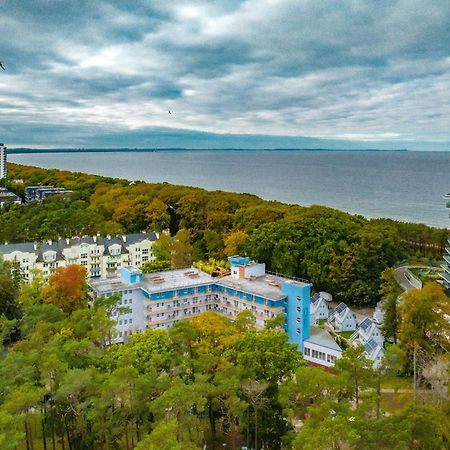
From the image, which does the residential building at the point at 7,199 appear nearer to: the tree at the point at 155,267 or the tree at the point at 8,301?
the tree at the point at 155,267

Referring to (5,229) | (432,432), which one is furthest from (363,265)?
(5,229)

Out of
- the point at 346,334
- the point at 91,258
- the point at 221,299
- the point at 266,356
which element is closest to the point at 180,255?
the point at 91,258

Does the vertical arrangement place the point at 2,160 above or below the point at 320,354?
above

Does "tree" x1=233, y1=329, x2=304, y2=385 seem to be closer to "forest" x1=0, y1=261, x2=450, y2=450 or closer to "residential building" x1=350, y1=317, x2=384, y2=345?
"forest" x1=0, y1=261, x2=450, y2=450

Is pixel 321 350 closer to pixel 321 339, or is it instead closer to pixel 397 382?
pixel 321 339

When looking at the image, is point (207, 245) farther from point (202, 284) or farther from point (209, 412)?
point (209, 412)

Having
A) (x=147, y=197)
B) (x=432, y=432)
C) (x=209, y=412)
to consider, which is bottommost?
(x=209, y=412)
